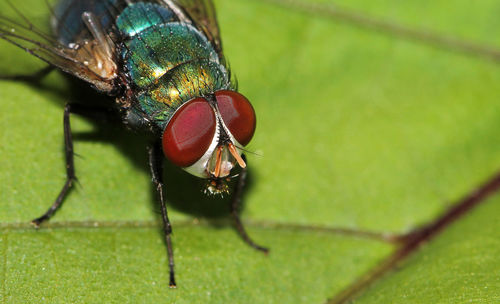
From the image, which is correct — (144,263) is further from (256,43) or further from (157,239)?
(256,43)

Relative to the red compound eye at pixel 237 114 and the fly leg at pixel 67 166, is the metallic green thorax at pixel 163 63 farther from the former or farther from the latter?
the fly leg at pixel 67 166

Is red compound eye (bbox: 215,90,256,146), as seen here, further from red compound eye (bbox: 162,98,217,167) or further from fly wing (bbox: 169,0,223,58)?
fly wing (bbox: 169,0,223,58)

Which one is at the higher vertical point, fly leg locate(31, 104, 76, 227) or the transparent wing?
the transparent wing

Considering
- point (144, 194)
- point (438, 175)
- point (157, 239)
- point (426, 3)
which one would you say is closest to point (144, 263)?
point (157, 239)

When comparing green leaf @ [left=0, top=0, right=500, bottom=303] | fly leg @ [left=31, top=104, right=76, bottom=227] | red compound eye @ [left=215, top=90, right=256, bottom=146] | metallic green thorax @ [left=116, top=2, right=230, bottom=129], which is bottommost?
green leaf @ [left=0, top=0, right=500, bottom=303]

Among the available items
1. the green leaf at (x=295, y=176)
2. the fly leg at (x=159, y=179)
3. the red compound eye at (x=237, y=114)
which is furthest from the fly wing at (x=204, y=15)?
the fly leg at (x=159, y=179)

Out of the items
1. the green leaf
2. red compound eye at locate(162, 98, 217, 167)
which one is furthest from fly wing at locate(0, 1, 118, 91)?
red compound eye at locate(162, 98, 217, 167)
